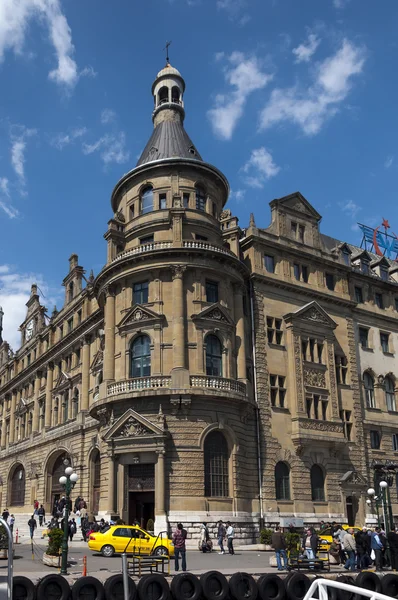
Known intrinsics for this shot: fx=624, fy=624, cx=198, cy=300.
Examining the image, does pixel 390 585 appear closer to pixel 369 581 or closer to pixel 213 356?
pixel 369 581

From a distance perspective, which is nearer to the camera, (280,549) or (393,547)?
(280,549)

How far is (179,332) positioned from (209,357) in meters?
2.87

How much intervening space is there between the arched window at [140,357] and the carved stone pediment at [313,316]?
12.1 meters

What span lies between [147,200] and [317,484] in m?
24.6

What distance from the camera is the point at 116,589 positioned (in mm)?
19672

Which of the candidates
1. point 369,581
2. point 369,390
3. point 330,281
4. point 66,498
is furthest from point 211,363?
point 369,581

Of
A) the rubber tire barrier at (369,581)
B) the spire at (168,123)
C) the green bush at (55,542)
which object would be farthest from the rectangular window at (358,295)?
the green bush at (55,542)

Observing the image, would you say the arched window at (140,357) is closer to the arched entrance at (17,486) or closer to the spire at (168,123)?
the spire at (168,123)

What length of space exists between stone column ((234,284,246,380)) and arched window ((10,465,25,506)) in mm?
33103

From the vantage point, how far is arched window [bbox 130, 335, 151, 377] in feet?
135

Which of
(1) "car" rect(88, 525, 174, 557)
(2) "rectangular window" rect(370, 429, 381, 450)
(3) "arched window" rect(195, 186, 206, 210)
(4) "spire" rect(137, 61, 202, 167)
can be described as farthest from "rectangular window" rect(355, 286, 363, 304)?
(1) "car" rect(88, 525, 174, 557)

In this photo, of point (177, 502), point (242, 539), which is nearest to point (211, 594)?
point (177, 502)

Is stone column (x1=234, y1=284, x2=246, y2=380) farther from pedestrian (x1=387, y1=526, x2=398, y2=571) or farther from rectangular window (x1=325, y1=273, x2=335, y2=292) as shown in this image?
pedestrian (x1=387, y1=526, x2=398, y2=571)

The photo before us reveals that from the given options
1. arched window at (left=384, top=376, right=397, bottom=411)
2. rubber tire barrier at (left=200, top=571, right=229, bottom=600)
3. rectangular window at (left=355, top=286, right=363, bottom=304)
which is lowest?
rubber tire barrier at (left=200, top=571, right=229, bottom=600)
